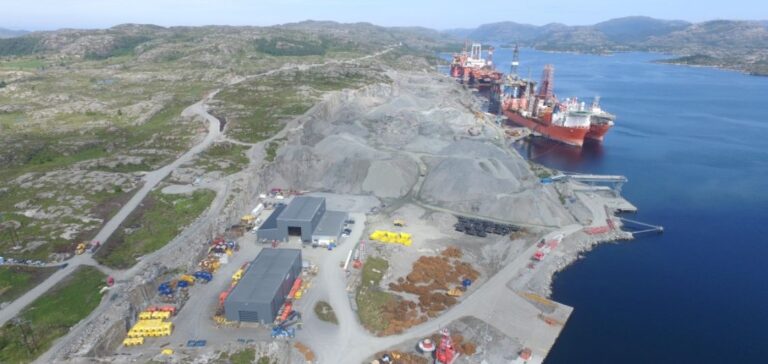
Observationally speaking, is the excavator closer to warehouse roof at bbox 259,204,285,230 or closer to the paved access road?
warehouse roof at bbox 259,204,285,230

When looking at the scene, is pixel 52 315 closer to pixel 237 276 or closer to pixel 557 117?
pixel 237 276

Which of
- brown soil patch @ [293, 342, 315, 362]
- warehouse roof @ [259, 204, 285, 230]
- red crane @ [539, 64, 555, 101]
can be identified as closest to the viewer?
brown soil patch @ [293, 342, 315, 362]

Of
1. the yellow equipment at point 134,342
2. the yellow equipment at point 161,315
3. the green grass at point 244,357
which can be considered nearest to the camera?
the green grass at point 244,357

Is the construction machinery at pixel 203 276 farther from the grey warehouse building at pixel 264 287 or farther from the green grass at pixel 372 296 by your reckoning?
the green grass at pixel 372 296

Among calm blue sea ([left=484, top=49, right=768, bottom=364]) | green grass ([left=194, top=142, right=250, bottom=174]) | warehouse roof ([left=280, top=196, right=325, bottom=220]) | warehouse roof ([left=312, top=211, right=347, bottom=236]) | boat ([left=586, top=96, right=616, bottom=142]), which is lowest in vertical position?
calm blue sea ([left=484, top=49, right=768, bottom=364])

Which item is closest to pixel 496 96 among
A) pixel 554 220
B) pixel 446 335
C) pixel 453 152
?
pixel 453 152

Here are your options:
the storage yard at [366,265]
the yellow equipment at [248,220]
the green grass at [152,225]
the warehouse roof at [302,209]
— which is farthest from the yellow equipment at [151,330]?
the yellow equipment at [248,220]

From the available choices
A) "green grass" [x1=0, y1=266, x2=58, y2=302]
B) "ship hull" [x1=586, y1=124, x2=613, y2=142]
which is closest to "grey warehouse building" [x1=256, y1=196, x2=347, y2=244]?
"green grass" [x1=0, y1=266, x2=58, y2=302]
